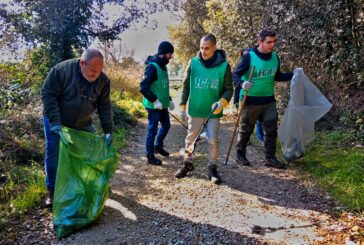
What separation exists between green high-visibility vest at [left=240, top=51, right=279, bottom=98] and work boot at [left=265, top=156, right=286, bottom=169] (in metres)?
0.94

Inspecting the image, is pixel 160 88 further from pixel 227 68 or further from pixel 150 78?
pixel 227 68

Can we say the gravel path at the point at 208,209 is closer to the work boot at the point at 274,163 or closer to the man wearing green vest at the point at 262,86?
the work boot at the point at 274,163

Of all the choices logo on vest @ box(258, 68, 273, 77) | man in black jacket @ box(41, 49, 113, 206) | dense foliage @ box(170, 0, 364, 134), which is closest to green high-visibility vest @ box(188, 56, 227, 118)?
logo on vest @ box(258, 68, 273, 77)

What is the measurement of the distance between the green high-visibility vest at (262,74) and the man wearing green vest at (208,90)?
667mm

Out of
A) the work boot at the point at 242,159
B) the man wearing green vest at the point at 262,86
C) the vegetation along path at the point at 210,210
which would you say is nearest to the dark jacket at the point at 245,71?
the man wearing green vest at the point at 262,86

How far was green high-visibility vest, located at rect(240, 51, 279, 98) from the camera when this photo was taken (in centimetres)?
496

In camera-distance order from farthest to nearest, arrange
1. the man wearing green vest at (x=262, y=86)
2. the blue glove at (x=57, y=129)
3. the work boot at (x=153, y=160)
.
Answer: the work boot at (x=153, y=160) < the man wearing green vest at (x=262, y=86) < the blue glove at (x=57, y=129)

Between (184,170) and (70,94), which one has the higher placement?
(70,94)

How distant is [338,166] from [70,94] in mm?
3579

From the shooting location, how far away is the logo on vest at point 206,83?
4422 mm

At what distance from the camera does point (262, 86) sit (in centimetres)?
504

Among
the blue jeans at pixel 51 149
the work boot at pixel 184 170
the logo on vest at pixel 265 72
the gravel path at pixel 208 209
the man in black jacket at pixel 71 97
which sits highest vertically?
the logo on vest at pixel 265 72

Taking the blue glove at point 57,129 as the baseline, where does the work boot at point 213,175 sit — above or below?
below

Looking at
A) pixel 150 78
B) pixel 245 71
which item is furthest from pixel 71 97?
pixel 245 71
